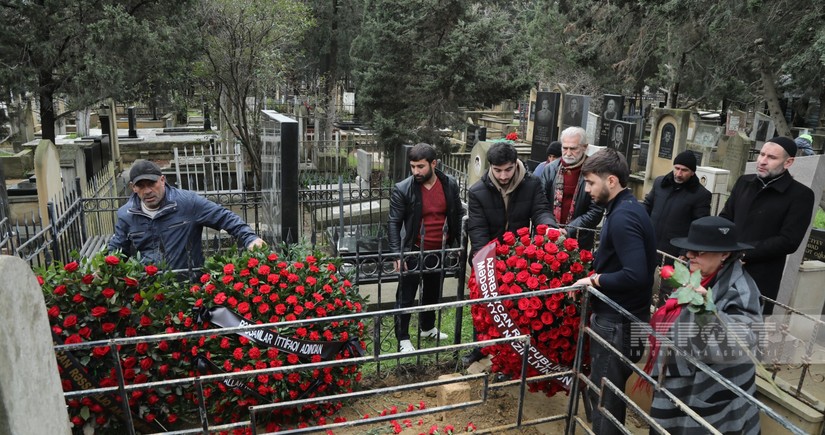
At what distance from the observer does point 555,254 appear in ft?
11.8

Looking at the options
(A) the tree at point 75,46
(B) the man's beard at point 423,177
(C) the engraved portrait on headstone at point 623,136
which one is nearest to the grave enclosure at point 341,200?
(C) the engraved portrait on headstone at point 623,136

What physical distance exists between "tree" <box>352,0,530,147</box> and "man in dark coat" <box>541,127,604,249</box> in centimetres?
1029

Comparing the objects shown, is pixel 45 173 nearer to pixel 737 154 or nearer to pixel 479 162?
pixel 479 162

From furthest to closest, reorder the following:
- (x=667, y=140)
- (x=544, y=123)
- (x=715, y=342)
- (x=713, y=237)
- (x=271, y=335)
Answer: (x=544, y=123) < (x=667, y=140) < (x=271, y=335) < (x=713, y=237) < (x=715, y=342)

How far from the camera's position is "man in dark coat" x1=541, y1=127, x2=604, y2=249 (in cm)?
479

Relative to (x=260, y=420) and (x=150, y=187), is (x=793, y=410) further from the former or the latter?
(x=150, y=187)

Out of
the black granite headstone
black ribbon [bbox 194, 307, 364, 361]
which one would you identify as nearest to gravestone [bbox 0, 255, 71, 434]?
black ribbon [bbox 194, 307, 364, 361]

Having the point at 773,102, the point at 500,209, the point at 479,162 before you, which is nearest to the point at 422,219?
the point at 500,209

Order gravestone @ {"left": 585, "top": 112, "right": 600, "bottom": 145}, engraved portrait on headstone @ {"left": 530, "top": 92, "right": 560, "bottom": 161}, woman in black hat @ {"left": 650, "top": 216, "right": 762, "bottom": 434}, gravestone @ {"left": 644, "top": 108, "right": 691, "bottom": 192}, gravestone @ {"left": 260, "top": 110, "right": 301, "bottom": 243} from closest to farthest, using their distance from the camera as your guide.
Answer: woman in black hat @ {"left": 650, "top": 216, "right": 762, "bottom": 434} < gravestone @ {"left": 260, "top": 110, "right": 301, "bottom": 243} < gravestone @ {"left": 644, "top": 108, "right": 691, "bottom": 192} < engraved portrait on headstone @ {"left": 530, "top": 92, "right": 560, "bottom": 161} < gravestone @ {"left": 585, "top": 112, "right": 600, "bottom": 145}

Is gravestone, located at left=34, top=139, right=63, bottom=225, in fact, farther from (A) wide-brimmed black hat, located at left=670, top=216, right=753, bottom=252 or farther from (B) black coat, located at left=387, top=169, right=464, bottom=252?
(A) wide-brimmed black hat, located at left=670, top=216, right=753, bottom=252

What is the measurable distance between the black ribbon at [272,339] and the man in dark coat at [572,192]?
7.34 ft

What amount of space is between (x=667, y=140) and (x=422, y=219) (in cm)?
911

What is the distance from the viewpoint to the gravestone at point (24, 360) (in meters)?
1.76

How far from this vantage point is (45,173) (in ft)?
27.1
